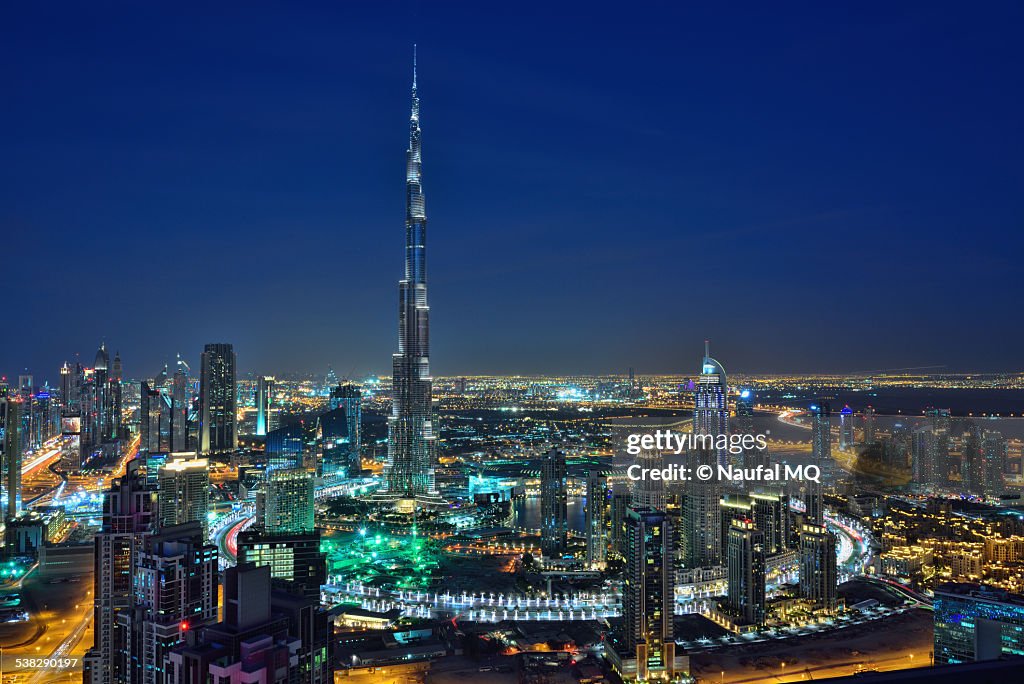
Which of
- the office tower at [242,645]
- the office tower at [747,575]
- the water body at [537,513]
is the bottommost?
the water body at [537,513]

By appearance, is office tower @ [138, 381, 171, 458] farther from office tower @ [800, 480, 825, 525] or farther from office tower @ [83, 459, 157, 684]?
office tower @ [800, 480, 825, 525]

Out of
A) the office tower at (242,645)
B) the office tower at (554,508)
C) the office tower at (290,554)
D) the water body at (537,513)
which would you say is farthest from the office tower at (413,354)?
the office tower at (242,645)

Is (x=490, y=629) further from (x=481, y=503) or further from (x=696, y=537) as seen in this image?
(x=481, y=503)

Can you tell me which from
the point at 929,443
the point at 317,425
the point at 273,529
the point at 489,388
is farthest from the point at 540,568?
the point at 489,388

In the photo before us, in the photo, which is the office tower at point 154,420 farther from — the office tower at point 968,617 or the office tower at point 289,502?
the office tower at point 968,617

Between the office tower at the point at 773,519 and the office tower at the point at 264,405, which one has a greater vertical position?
the office tower at the point at 264,405

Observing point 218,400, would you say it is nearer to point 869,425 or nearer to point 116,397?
point 116,397

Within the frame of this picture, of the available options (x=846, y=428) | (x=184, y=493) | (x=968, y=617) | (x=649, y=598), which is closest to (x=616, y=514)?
(x=846, y=428)
